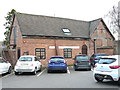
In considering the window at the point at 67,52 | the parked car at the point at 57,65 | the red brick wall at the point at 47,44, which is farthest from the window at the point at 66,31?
the parked car at the point at 57,65

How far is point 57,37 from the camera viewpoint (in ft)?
81.2

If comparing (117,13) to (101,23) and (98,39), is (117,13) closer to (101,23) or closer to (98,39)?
(101,23)

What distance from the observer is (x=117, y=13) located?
33219 millimetres

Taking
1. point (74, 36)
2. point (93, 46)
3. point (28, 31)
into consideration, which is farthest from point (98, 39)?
point (28, 31)

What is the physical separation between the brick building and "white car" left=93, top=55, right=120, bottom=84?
46.8 ft

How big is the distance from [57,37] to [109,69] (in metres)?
16.4

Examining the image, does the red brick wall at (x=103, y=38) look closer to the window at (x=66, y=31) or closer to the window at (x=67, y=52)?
the window at (x=66, y=31)

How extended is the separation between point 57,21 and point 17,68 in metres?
15.7

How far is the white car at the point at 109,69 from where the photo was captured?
8.59 m

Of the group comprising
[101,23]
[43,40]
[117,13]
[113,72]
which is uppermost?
[117,13]

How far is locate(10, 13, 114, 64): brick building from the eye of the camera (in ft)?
74.8

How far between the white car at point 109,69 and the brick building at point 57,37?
14.3m

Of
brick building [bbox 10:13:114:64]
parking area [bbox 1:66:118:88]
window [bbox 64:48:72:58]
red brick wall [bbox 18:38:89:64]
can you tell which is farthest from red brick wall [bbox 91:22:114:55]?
parking area [bbox 1:66:118:88]

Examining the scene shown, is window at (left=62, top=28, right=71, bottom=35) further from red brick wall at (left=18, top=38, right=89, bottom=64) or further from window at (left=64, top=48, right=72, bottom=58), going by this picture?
window at (left=64, top=48, right=72, bottom=58)
